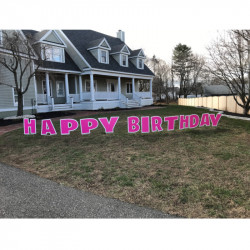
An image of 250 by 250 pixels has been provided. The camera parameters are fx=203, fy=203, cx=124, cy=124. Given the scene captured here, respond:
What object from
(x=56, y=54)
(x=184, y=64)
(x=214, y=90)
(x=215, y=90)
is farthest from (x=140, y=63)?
(x=215, y=90)

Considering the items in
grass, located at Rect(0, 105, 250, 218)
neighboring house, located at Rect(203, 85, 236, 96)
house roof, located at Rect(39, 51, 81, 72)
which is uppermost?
house roof, located at Rect(39, 51, 81, 72)

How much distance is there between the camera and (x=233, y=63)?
14.1m

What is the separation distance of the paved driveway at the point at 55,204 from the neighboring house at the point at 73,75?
41.4 feet

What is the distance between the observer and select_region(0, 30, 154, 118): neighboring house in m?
16.6

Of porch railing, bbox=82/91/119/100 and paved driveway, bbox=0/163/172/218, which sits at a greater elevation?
porch railing, bbox=82/91/119/100

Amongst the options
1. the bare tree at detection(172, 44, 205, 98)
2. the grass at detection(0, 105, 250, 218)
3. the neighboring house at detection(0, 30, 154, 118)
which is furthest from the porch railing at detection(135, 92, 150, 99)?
the bare tree at detection(172, 44, 205, 98)

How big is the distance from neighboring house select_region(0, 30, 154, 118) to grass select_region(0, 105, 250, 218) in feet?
31.7

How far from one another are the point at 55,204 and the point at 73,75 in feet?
64.5

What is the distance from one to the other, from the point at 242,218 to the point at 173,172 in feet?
5.84

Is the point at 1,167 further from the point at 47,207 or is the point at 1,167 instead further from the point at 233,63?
the point at 233,63

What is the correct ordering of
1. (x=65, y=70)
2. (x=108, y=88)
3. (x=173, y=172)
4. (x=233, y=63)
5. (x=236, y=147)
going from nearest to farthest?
(x=173, y=172), (x=236, y=147), (x=233, y=63), (x=65, y=70), (x=108, y=88)

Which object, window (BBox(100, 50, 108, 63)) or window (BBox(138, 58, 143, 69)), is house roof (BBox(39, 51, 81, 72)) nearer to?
window (BBox(100, 50, 108, 63))

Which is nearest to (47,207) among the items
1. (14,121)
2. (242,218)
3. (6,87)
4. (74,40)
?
(242,218)

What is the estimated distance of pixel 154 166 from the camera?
16.0 ft
